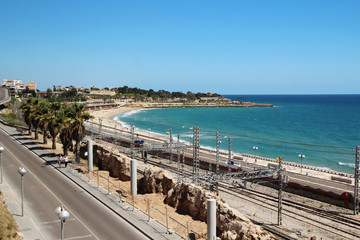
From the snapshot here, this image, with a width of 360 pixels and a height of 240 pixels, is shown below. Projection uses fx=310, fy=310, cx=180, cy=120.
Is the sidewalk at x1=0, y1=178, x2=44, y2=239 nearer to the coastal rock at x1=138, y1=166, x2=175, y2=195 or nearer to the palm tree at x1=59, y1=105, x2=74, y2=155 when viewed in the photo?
the coastal rock at x1=138, y1=166, x2=175, y2=195

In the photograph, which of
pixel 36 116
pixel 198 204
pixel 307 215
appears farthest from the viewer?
pixel 36 116

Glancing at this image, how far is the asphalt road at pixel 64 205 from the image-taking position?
15719 mm

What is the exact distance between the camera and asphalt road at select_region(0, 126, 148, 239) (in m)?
15.7

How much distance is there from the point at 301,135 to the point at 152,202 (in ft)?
245

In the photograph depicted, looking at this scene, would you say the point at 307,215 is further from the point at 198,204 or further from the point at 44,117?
the point at 44,117

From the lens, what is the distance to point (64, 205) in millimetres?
19172

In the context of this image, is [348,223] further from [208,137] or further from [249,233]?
[208,137]

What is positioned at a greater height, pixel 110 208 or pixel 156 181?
pixel 156 181

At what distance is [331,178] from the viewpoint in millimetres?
39750

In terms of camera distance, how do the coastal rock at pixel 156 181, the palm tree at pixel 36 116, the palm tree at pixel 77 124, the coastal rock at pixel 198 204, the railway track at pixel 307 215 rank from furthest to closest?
1. the palm tree at pixel 36 116
2. the palm tree at pixel 77 124
3. the railway track at pixel 307 215
4. the coastal rock at pixel 156 181
5. the coastal rock at pixel 198 204

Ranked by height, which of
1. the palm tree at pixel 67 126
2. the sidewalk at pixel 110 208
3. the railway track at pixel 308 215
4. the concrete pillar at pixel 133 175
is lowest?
the railway track at pixel 308 215

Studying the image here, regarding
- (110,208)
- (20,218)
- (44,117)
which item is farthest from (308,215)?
(44,117)

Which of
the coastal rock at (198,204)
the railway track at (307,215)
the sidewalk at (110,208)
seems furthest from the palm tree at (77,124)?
the railway track at (307,215)

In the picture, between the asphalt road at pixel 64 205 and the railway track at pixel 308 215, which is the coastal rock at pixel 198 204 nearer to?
the asphalt road at pixel 64 205
